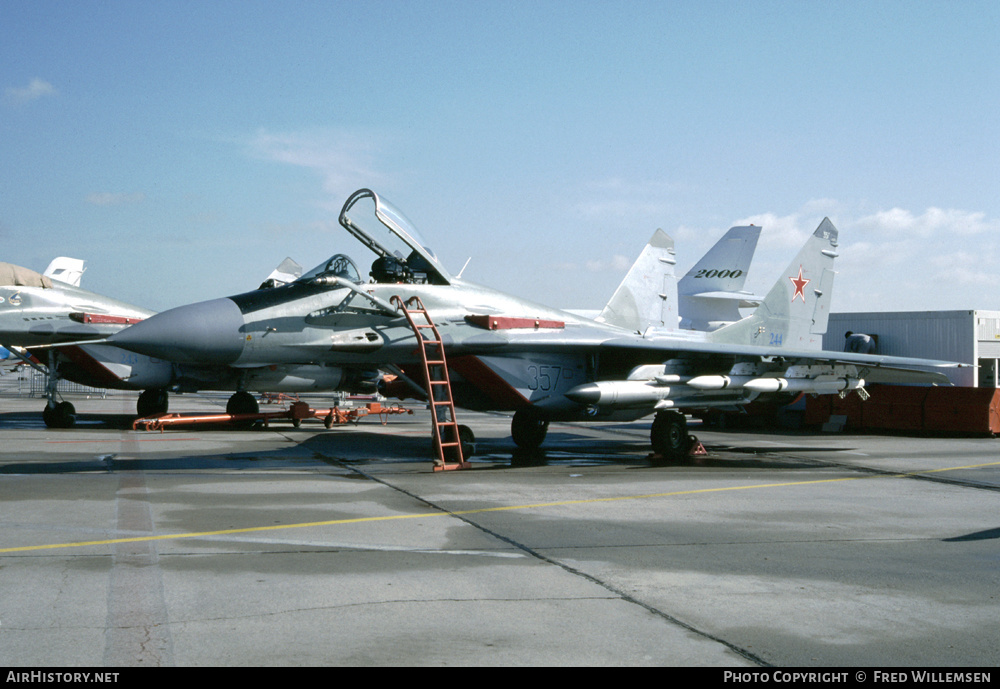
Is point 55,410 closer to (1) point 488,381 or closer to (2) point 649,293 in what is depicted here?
(1) point 488,381

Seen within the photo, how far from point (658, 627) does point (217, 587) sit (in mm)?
2634

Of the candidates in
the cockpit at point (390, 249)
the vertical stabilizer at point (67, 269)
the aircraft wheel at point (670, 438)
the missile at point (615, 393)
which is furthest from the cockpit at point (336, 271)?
the vertical stabilizer at point (67, 269)

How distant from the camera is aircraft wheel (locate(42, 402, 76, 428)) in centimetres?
1831

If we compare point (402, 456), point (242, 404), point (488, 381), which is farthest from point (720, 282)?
point (402, 456)

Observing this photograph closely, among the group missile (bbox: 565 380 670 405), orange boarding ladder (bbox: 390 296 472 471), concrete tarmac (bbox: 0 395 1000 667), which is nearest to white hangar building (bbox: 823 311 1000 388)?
concrete tarmac (bbox: 0 395 1000 667)

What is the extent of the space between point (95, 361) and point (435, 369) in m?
9.68

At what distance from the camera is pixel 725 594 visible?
16.6 feet

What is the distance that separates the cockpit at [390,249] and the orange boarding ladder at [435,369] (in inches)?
22.1

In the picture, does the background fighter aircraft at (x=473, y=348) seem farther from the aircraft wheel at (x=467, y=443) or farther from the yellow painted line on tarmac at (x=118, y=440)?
the yellow painted line on tarmac at (x=118, y=440)

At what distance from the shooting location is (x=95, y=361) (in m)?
18.2

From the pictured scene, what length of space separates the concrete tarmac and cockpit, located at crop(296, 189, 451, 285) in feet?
9.66

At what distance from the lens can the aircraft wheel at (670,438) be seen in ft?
45.2

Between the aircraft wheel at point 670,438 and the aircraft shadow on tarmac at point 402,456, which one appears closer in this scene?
the aircraft shadow on tarmac at point 402,456

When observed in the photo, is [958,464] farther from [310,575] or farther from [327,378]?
[327,378]
